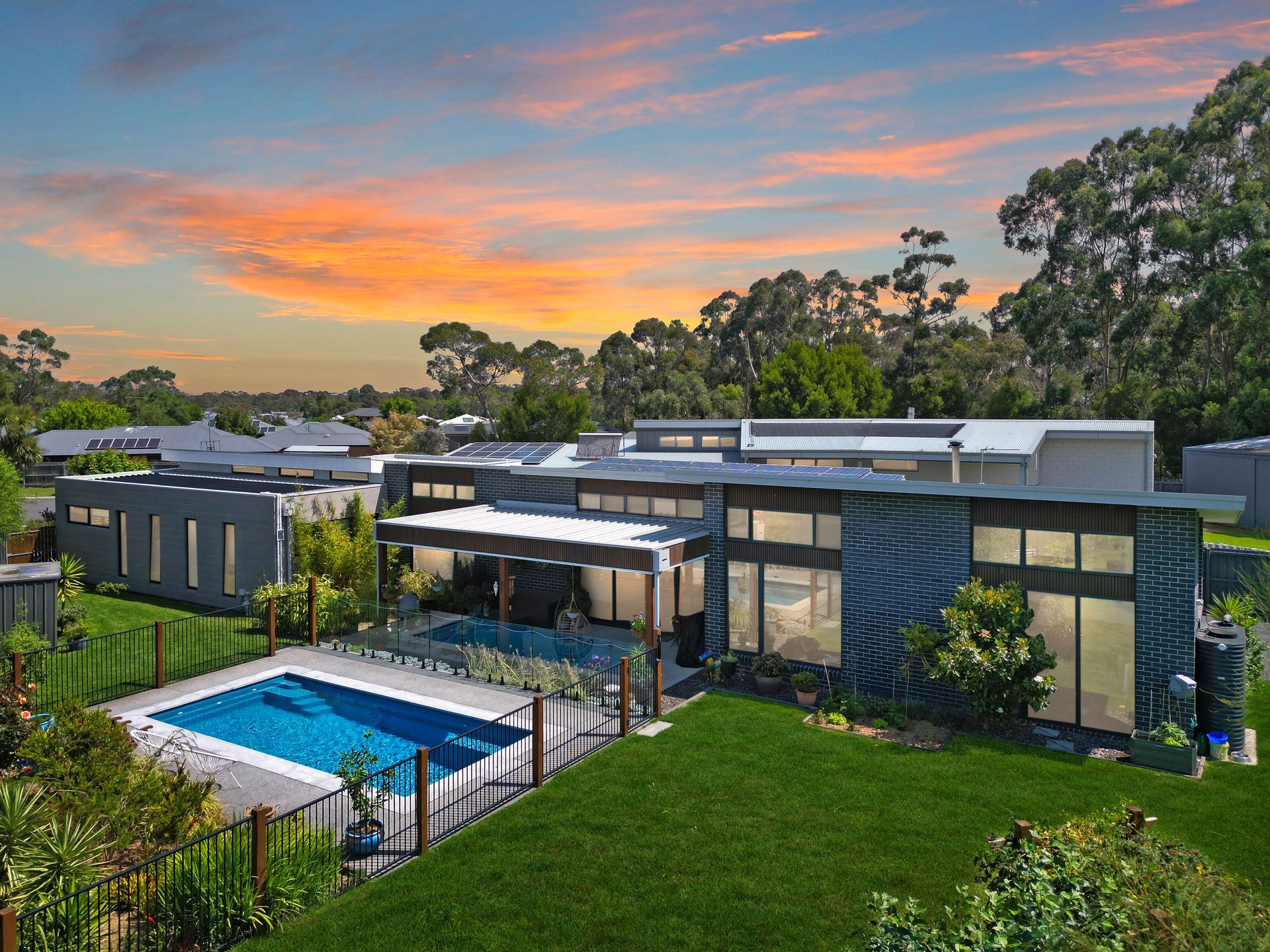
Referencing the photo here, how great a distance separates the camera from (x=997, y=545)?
13.9 meters

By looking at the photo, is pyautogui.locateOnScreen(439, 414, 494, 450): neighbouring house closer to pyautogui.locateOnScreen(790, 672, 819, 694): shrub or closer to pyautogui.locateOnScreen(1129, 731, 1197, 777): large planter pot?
pyautogui.locateOnScreen(790, 672, 819, 694): shrub

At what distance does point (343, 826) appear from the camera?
1036cm

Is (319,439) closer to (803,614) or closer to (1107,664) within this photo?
(803,614)

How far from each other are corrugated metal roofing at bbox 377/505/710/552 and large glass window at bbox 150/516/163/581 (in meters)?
8.86

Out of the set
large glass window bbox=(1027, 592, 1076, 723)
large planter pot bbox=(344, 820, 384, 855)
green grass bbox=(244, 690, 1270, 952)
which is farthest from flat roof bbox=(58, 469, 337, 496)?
large glass window bbox=(1027, 592, 1076, 723)

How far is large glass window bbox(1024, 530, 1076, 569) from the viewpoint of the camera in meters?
13.3

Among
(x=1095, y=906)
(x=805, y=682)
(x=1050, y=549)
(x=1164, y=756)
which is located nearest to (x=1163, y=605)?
(x=1050, y=549)

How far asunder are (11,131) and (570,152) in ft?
58.1

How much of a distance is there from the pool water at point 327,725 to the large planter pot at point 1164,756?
9.83 metres

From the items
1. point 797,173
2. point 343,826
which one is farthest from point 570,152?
point 343,826

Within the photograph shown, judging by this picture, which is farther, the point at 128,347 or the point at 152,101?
the point at 128,347

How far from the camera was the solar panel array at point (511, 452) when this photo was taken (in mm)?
26391

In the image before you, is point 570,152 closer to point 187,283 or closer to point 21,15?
point 21,15

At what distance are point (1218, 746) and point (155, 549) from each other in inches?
1080
